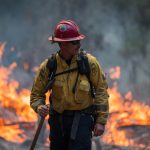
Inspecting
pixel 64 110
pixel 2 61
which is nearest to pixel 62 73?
pixel 64 110

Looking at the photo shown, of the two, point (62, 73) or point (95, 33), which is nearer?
point (62, 73)

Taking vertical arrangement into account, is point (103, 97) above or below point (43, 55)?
above

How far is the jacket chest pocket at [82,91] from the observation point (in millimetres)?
5473

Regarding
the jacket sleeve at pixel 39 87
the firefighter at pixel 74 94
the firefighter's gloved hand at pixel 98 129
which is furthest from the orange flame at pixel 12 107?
the firefighter's gloved hand at pixel 98 129

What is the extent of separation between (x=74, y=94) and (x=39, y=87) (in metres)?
0.54

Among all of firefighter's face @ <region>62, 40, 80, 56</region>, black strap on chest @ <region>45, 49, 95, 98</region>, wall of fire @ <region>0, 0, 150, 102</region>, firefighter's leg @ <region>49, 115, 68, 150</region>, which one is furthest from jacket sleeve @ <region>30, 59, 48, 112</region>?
wall of fire @ <region>0, 0, 150, 102</region>

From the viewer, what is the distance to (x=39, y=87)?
5.80 metres

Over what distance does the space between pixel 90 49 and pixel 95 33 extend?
695mm

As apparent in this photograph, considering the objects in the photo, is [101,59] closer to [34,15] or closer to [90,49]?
[90,49]

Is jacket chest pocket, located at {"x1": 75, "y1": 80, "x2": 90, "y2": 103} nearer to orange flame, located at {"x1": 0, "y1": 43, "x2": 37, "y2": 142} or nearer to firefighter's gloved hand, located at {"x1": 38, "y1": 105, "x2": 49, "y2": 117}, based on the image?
firefighter's gloved hand, located at {"x1": 38, "y1": 105, "x2": 49, "y2": 117}

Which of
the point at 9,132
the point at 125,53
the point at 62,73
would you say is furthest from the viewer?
the point at 125,53

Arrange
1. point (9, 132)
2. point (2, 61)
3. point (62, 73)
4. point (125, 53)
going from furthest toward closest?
point (125, 53)
point (2, 61)
point (9, 132)
point (62, 73)

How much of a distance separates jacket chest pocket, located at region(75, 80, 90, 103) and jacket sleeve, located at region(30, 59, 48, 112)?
46 centimetres

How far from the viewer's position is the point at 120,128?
12.0m
